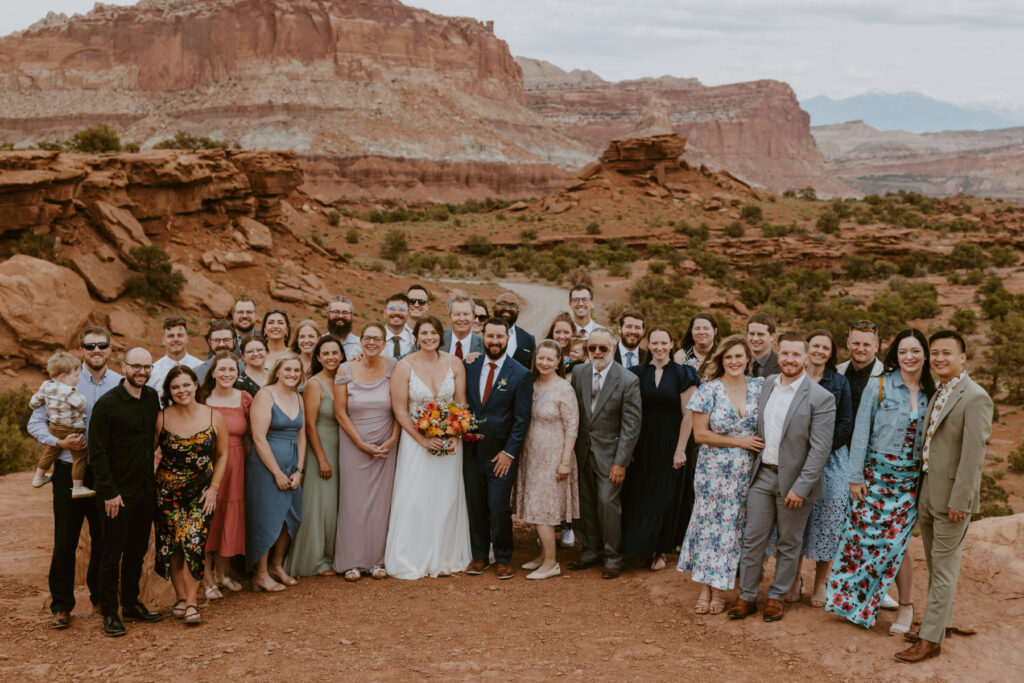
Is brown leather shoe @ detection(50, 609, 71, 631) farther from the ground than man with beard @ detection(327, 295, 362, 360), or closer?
closer

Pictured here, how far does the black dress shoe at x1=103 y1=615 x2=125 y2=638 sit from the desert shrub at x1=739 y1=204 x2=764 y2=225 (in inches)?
2031

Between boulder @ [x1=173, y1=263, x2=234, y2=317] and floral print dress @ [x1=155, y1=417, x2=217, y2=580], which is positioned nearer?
floral print dress @ [x1=155, y1=417, x2=217, y2=580]

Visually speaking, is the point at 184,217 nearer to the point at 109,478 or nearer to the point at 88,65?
the point at 109,478

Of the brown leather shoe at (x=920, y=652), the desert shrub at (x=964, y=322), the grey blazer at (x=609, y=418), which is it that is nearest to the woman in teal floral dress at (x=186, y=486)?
the grey blazer at (x=609, y=418)

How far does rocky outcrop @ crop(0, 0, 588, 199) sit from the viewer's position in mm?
97062

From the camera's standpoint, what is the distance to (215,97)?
100625 millimetres

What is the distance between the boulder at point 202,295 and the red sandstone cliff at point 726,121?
143985 millimetres

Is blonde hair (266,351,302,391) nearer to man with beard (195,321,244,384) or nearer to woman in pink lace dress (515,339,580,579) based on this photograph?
man with beard (195,321,244,384)

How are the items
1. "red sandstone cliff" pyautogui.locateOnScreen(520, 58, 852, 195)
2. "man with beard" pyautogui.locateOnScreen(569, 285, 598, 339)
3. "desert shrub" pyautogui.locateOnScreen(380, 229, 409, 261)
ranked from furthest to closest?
"red sandstone cliff" pyautogui.locateOnScreen(520, 58, 852, 195) < "desert shrub" pyautogui.locateOnScreen(380, 229, 409, 261) < "man with beard" pyautogui.locateOnScreen(569, 285, 598, 339)

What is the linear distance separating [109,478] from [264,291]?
18110 mm

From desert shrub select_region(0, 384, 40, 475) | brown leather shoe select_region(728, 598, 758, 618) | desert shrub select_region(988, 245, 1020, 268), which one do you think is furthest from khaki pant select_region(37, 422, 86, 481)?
desert shrub select_region(988, 245, 1020, 268)

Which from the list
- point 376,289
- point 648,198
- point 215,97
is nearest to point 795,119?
point 215,97

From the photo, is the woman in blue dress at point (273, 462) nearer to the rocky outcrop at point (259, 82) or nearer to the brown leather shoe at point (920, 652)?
the brown leather shoe at point (920, 652)

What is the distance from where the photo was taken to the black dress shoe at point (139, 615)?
20.0 ft
